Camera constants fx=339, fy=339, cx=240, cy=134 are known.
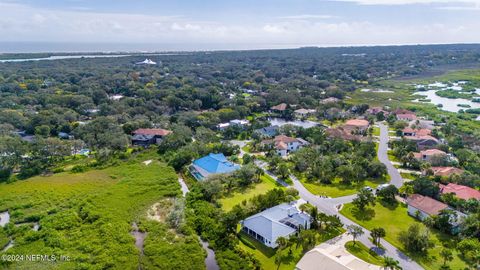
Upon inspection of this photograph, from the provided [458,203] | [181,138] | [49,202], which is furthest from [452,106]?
[49,202]

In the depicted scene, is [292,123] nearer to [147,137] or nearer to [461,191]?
[147,137]

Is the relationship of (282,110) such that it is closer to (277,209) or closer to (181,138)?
(181,138)

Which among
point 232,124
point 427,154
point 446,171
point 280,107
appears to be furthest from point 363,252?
point 280,107

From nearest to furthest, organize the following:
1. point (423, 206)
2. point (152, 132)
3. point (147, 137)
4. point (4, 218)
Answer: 1. point (423, 206)
2. point (4, 218)
3. point (147, 137)
4. point (152, 132)

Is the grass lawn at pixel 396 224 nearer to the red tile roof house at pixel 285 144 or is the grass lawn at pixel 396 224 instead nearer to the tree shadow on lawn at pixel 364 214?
the tree shadow on lawn at pixel 364 214

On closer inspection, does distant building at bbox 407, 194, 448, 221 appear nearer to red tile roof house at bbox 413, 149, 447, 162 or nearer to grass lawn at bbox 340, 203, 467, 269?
grass lawn at bbox 340, 203, 467, 269

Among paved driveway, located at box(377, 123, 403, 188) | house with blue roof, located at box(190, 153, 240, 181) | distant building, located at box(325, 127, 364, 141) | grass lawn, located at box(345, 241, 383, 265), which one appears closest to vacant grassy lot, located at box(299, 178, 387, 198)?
paved driveway, located at box(377, 123, 403, 188)
